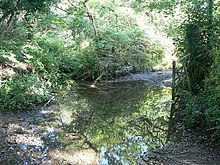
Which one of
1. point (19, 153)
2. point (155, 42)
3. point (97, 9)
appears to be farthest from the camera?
point (155, 42)

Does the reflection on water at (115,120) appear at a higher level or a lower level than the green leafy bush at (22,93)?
lower

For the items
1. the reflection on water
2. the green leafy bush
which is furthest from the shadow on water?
the green leafy bush

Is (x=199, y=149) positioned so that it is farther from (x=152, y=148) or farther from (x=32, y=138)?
(x=32, y=138)

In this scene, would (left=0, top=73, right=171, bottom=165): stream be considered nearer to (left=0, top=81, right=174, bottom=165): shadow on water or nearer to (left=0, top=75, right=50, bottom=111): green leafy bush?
(left=0, top=81, right=174, bottom=165): shadow on water

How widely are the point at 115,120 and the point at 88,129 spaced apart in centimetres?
86

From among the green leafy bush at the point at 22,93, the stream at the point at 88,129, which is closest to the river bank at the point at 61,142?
the stream at the point at 88,129

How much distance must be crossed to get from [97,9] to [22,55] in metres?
4.45

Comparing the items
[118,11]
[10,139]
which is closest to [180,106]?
[10,139]

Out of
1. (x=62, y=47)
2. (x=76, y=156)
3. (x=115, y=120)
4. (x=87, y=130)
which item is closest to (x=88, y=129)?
(x=87, y=130)

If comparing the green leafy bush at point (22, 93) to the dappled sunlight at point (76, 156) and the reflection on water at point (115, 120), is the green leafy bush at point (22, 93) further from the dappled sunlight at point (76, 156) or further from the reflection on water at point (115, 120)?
the dappled sunlight at point (76, 156)

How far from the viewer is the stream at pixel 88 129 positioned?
189 inches

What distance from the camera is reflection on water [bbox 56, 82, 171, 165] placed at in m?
5.16

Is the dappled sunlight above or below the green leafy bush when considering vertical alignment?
below

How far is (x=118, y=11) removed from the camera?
44.3 feet
